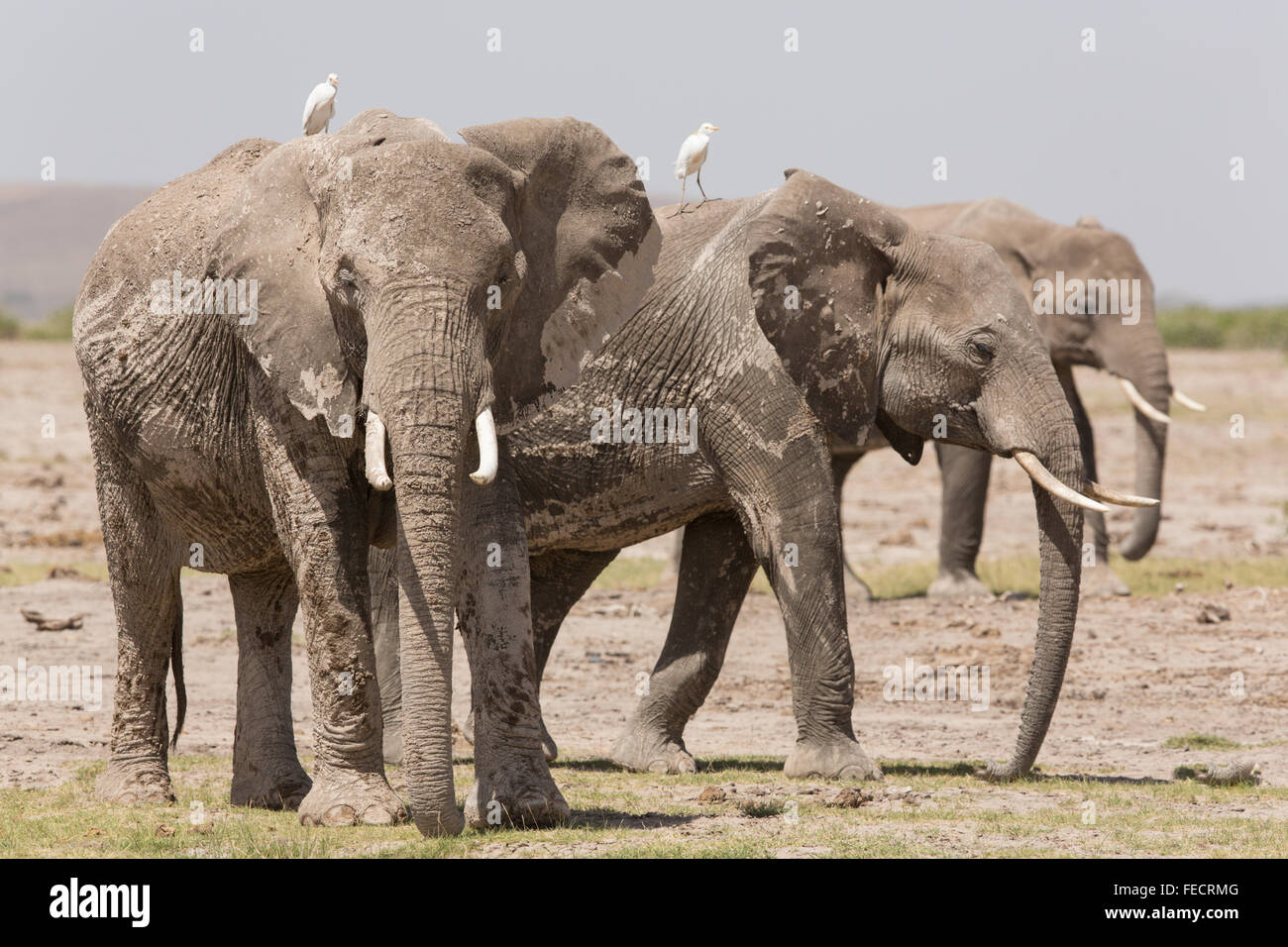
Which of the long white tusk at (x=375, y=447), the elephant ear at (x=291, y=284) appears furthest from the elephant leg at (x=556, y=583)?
the long white tusk at (x=375, y=447)

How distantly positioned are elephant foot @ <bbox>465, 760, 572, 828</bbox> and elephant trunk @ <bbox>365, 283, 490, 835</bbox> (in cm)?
60

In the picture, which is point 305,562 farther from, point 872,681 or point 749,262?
point 872,681

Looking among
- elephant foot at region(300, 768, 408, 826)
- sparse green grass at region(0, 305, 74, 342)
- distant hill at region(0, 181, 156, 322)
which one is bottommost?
elephant foot at region(300, 768, 408, 826)

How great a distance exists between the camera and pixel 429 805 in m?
6.88

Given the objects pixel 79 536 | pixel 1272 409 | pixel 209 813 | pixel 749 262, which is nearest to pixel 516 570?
pixel 209 813

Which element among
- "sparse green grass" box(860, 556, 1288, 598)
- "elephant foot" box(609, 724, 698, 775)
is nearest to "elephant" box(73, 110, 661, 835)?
"elephant foot" box(609, 724, 698, 775)

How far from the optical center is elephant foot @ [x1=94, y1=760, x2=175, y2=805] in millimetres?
8562

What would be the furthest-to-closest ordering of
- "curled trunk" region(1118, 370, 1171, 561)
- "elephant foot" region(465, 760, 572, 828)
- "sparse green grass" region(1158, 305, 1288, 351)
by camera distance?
"sparse green grass" region(1158, 305, 1288, 351) < "curled trunk" region(1118, 370, 1171, 561) < "elephant foot" region(465, 760, 572, 828)

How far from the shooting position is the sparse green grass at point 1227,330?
45.5 metres

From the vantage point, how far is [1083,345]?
16141mm

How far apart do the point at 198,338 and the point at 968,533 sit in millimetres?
9176

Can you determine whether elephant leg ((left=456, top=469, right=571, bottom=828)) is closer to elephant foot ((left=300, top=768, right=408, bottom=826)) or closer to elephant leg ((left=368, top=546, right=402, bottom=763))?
elephant foot ((left=300, top=768, right=408, bottom=826))

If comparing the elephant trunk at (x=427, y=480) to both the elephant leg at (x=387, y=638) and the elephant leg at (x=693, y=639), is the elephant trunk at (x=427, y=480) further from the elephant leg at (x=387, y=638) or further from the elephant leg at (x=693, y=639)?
the elephant leg at (x=693, y=639)

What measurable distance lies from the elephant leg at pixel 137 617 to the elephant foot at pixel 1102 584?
902cm
